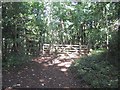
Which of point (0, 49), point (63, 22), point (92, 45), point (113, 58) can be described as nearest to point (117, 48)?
point (113, 58)

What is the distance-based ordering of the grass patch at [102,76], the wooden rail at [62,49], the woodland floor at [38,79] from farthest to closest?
the wooden rail at [62,49], the woodland floor at [38,79], the grass patch at [102,76]

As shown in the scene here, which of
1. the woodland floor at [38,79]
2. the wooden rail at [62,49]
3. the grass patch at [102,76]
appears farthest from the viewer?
the wooden rail at [62,49]

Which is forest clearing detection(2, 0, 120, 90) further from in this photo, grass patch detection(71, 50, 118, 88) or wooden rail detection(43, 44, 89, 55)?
wooden rail detection(43, 44, 89, 55)

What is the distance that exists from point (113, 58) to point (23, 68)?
15.3ft

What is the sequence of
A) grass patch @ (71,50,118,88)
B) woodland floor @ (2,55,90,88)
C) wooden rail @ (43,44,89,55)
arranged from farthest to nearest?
1. wooden rail @ (43,44,89,55)
2. woodland floor @ (2,55,90,88)
3. grass patch @ (71,50,118,88)

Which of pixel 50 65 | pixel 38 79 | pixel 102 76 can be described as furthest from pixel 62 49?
pixel 102 76

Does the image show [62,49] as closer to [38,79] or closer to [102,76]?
[38,79]

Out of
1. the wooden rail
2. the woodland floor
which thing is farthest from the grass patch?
the wooden rail

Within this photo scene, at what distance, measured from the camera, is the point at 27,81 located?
8.52m

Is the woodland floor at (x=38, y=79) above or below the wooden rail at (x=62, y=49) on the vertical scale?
below

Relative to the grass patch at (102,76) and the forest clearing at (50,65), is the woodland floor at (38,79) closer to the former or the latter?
the forest clearing at (50,65)

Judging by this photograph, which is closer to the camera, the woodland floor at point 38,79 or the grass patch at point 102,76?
the grass patch at point 102,76

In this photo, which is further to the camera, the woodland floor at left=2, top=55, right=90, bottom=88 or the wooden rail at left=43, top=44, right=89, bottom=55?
the wooden rail at left=43, top=44, right=89, bottom=55

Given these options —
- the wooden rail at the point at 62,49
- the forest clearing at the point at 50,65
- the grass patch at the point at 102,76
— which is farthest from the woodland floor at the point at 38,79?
the wooden rail at the point at 62,49
